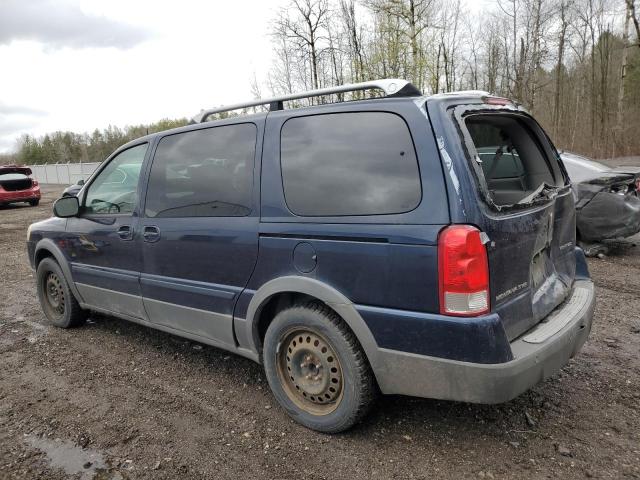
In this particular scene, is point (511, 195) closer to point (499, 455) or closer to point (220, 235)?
point (499, 455)

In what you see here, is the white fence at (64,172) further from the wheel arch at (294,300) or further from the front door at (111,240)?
the wheel arch at (294,300)

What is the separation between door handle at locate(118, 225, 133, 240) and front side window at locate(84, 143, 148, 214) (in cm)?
14

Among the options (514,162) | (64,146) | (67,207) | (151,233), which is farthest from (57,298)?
(64,146)

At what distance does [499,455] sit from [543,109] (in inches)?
1514

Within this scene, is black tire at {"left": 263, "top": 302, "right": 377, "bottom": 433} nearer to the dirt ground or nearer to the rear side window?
the dirt ground

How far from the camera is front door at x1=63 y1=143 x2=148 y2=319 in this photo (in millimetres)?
3891

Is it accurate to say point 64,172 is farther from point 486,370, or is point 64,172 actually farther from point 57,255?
point 486,370

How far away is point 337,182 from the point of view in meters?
2.67

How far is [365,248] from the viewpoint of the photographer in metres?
2.47

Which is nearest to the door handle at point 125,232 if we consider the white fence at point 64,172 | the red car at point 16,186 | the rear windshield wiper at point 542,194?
the rear windshield wiper at point 542,194

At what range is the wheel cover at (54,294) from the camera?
491cm

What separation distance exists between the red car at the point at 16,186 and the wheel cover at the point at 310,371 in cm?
1910

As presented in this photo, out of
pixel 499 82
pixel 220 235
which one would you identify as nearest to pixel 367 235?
pixel 220 235

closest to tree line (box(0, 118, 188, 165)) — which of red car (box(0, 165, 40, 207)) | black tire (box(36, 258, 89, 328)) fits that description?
red car (box(0, 165, 40, 207))
